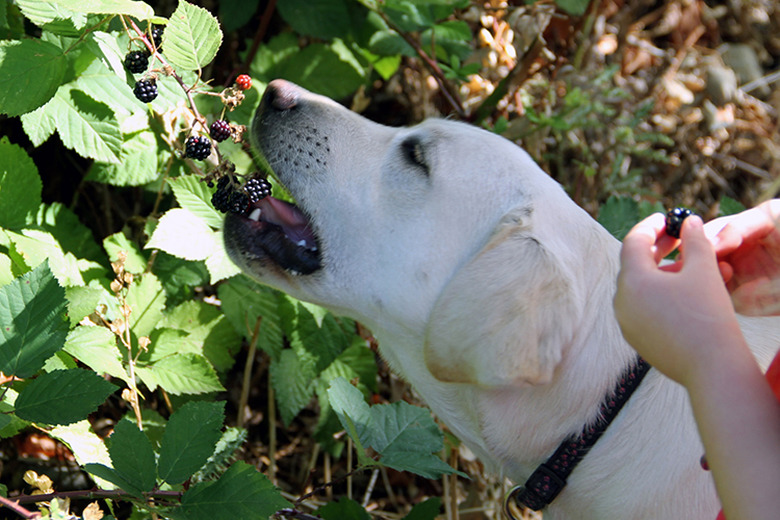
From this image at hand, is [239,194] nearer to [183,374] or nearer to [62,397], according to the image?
[183,374]

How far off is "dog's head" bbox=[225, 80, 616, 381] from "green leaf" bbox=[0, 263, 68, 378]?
520 mm

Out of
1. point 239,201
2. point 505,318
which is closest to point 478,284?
point 505,318

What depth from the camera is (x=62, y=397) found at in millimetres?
1707

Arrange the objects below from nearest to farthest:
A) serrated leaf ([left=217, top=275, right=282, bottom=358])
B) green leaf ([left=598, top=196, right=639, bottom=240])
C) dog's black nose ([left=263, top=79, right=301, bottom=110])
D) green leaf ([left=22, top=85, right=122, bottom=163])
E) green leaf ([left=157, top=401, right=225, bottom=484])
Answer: green leaf ([left=157, top=401, right=225, bottom=484]) → dog's black nose ([left=263, top=79, right=301, bottom=110]) → green leaf ([left=22, top=85, right=122, bottom=163]) → serrated leaf ([left=217, top=275, right=282, bottom=358]) → green leaf ([left=598, top=196, right=639, bottom=240])

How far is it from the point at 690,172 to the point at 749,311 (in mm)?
3483

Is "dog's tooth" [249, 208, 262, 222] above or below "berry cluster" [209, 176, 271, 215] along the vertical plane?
below

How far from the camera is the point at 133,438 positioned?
176 cm

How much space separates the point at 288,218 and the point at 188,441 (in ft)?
2.30

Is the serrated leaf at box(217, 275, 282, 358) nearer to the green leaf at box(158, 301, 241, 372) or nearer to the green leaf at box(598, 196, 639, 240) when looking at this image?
the green leaf at box(158, 301, 241, 372)

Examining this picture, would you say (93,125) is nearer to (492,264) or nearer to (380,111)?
(492,264)

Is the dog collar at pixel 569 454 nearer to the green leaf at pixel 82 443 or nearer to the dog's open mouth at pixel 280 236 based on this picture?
the dog's open mouth at pixel 280 236

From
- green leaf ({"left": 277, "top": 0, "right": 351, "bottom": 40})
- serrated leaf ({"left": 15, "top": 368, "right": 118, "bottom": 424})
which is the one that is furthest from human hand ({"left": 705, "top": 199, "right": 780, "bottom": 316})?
green leaf ({"left": 277, "top": 0, "right": 351, "bottom": 40})

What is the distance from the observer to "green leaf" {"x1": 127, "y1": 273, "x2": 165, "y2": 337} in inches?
92.2

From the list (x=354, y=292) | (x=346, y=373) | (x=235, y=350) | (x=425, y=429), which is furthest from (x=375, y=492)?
(x=354, y=292)
